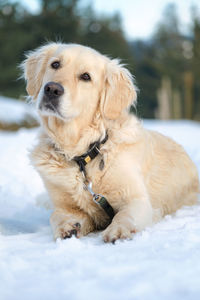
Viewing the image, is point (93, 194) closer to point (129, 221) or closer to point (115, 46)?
point (129, 221)

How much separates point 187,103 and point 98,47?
34.8 feet

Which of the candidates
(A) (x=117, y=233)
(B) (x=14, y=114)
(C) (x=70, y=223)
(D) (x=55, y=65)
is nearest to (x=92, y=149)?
(C) (x=70, y=223)

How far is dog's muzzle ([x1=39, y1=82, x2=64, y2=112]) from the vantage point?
2778mm

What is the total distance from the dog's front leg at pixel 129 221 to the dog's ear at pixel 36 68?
4.54 ft

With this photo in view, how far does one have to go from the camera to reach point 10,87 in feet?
71.6

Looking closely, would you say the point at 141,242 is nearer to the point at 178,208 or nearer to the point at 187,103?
the point at 178,208

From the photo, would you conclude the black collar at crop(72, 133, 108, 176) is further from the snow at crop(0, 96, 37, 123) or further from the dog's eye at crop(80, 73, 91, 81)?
the snow at crop(0, 96, 37, 123)

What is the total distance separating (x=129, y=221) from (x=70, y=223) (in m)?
0.45

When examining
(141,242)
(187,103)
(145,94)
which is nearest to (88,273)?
(141,242)

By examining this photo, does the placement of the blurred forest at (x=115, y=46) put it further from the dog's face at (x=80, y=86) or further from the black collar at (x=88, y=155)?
the black collar at (x=88, y=155)

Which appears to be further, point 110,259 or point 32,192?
point 32,192

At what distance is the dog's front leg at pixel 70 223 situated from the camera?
256 centimetres

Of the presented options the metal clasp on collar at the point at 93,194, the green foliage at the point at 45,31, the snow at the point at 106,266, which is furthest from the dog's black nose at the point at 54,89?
the green foliage at the point at 45,31

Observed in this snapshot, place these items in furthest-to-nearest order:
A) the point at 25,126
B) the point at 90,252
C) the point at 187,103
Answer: the point at 187,103 → the point at 25,126 → the point at 90,252
